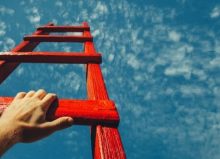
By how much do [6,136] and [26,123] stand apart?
5.9 inches

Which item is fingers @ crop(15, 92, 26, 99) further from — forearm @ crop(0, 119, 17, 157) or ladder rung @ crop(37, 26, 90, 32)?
ladder rung @ crop(37, 26, 90, 32)

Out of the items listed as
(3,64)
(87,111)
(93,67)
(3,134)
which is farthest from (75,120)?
(3,64)

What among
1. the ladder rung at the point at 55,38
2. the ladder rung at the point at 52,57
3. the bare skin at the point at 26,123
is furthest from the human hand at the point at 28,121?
the ladder rung at the point at 55,38

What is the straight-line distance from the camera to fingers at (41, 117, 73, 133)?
4.93 feet

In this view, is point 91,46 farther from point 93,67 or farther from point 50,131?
point 50,131

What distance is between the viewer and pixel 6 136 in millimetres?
1318

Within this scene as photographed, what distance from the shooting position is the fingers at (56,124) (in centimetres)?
150

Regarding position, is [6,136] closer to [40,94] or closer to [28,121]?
[28,121]

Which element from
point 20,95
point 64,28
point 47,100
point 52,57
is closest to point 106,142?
point 47,100

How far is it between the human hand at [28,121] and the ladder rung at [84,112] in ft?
0.57

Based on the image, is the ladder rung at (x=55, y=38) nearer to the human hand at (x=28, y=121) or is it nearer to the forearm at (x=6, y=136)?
the human hand at (x=28, y=121)

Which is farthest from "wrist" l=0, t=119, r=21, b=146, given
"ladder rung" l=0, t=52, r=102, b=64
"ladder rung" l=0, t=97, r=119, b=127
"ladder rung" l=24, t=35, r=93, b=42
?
"ladder rung" l=24, t=35, r=93, b=42

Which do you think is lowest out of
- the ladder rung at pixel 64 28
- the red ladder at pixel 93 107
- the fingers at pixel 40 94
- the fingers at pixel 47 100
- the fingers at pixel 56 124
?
the ladder rung at pixel 64 28

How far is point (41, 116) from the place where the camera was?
1.56 meters
